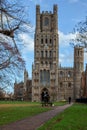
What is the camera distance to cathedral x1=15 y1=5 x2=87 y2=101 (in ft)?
491

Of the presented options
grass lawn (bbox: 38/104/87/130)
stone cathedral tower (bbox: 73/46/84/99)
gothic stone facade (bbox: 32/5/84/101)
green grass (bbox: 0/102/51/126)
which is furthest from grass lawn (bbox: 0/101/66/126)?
stone cathedral tower (bbox: 73/46/84/99)

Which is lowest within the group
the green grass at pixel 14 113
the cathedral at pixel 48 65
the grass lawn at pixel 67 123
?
the grass lawn at pixel 67 123

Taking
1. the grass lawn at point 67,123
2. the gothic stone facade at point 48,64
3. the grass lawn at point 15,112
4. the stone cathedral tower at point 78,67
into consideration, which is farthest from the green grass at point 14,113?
the stone cathedral tower at point 78,67

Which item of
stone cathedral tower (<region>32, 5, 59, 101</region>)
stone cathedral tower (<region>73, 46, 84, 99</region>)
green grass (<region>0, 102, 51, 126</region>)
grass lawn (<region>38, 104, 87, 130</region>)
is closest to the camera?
grass lawn (<region>38, 104, 87, 130</region>)

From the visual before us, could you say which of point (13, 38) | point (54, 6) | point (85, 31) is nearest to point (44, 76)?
point (54, 6)

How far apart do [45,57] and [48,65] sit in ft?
12.7

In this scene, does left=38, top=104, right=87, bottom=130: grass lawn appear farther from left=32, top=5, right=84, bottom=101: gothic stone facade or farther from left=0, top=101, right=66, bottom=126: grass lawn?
left=32, top=5, right=84, bottom=101: gothic stone facade

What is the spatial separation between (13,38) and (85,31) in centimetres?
2230

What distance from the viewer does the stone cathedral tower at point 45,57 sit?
150 m

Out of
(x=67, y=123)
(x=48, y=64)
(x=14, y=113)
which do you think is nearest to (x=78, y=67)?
(x=48, y=64)

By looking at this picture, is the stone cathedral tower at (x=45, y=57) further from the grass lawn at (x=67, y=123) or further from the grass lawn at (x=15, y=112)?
the grass lawn at (x=67, y=123)

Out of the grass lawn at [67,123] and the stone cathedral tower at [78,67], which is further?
the stone cathedral tower at [78,67]

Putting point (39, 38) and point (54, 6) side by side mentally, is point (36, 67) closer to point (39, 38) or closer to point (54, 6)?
point (39, 38)

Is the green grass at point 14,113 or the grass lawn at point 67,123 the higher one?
the green grass at point 14,113
